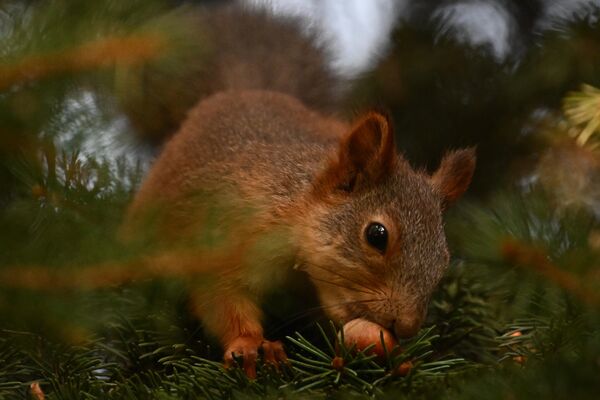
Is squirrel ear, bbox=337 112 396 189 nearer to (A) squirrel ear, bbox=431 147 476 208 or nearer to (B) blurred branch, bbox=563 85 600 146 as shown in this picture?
(A) squirrel ear, bbox=431 147 476 208

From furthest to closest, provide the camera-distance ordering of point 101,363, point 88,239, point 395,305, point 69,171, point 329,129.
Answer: point 329,129
point 395,305
point 101,363
point 69,171
point 88,239

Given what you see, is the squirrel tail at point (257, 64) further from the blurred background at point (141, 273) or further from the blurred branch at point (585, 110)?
the blurred branch at point (585, 110)

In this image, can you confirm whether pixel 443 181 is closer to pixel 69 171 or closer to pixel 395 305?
pixel 395 305

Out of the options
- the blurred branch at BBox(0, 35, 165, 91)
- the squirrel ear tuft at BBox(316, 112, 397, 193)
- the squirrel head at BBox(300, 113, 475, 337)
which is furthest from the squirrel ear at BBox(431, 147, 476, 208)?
the blurred branch at BBox(0, 35, 165, 91)

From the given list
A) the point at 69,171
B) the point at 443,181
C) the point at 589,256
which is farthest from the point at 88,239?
the point at 443,181

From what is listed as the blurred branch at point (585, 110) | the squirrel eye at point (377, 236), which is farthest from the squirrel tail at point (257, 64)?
the blurred branch at point (585, 110)

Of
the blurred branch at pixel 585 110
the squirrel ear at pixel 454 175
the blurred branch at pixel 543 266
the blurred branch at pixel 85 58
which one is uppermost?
the blurred branch at pixel 85 58

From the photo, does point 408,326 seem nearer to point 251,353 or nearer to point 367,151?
point 251,353
